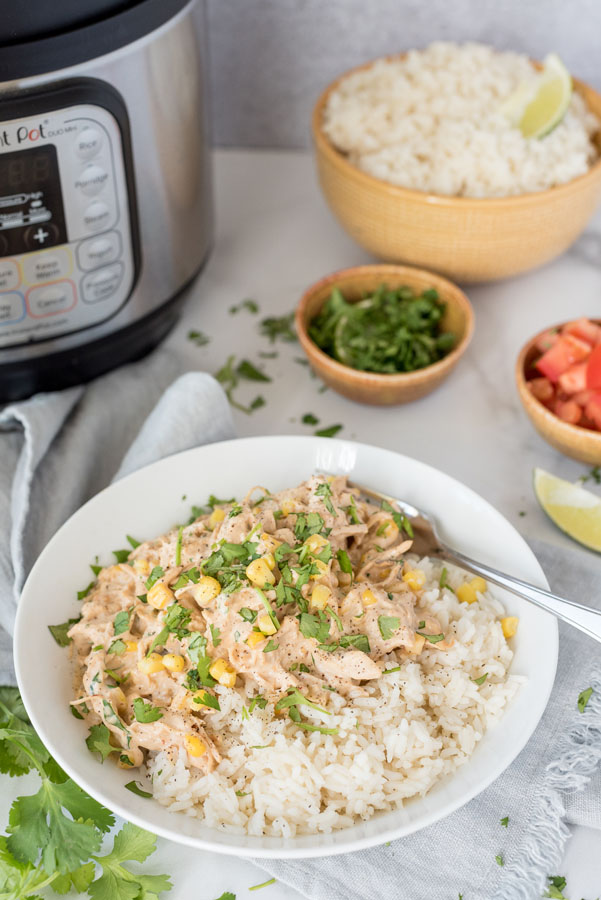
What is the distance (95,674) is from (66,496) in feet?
1.37

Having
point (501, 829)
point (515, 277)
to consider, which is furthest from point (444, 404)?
point (501, 829)

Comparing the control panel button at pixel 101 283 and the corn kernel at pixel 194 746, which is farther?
the control panel button at pixel 101 283

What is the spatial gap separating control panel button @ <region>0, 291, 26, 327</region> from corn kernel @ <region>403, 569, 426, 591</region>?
694 mm

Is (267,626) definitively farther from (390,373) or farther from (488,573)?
(390,373)

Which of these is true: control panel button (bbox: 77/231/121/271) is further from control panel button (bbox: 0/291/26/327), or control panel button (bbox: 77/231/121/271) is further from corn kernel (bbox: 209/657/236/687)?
corn kernel (bbox: 209/657/236/687)

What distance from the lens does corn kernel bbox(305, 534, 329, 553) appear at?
1.18 meters

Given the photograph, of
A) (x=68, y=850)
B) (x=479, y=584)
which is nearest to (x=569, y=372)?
(x=479, y=584)

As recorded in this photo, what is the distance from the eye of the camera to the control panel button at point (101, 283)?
4.83 feet

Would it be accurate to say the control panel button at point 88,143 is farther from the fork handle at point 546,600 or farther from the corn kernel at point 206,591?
the fork handle at point 546,600

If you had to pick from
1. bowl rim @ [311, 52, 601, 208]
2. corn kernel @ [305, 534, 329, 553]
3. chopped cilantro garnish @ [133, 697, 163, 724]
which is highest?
bowl rim @ [311, 52, 601, 208]

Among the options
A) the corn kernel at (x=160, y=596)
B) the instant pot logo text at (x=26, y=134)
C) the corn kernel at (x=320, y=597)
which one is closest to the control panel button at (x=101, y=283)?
the instant pot logo text at (x=26, y=134)

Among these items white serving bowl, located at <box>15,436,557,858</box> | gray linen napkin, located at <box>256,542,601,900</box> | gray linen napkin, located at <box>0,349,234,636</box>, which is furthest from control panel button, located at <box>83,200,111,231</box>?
gray linen napkin, located at <box>256,542,601,900</box>

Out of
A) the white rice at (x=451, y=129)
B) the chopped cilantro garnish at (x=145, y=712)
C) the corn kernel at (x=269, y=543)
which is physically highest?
the white rice at (x=451, y=129)

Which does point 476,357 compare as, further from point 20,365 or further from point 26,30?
point 26,30
